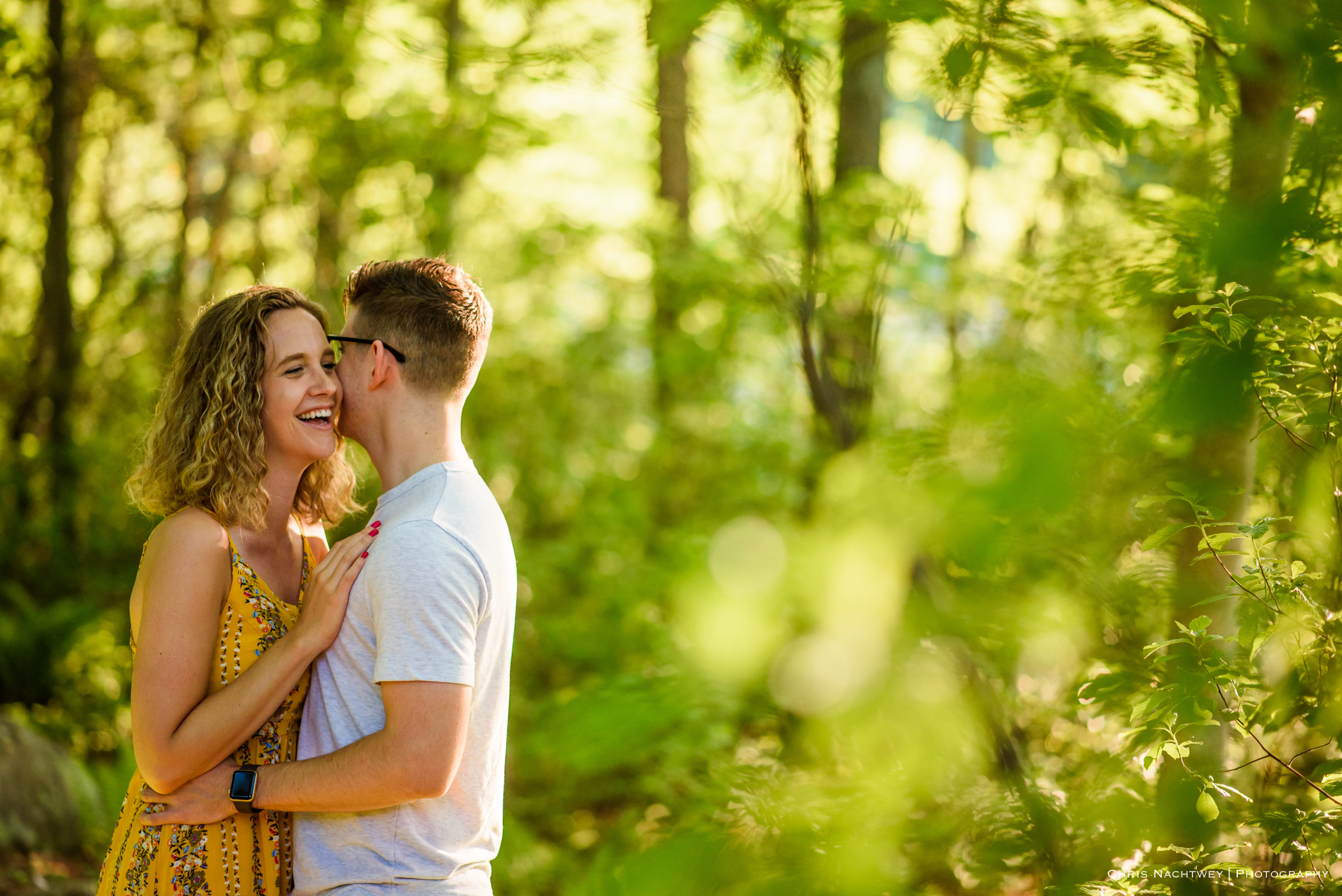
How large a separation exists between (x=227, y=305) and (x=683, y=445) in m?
5.07

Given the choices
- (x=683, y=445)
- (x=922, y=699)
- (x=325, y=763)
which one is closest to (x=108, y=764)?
(x=683, y=445)

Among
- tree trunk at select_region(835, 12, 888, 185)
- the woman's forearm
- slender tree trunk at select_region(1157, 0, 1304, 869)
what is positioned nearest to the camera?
slender tree trunk at select_region(1157, 0, 1304, 869)

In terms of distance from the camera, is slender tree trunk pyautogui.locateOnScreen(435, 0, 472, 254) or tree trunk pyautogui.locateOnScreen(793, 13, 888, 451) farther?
slender tree trunk pyautogui.locateOnScreen(435, 0, 472, 254)

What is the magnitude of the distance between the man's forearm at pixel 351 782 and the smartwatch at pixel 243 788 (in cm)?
4

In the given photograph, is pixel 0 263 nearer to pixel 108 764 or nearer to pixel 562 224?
pixel 108 764

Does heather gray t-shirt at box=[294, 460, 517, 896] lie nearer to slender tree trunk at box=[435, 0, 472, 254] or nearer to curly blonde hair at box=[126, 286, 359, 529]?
curly blonde hair at box=[126, 286, 359, 529]

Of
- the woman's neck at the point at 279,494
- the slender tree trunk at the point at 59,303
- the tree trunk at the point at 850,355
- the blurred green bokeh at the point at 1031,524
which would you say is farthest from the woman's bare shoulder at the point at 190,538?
the slender tree trunk at the point at 59,303

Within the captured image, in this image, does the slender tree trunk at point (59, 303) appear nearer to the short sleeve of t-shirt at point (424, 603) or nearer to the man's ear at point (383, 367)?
the man's ear at point (383, 367)

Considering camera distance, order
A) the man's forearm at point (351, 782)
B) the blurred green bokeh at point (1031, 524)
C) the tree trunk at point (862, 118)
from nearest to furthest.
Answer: the blurred green bokeh at point (1031, 524) < the man's forearm at point (351, 782) < the tree trunk at point (862, 118)

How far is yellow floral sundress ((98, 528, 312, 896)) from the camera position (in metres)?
2.09

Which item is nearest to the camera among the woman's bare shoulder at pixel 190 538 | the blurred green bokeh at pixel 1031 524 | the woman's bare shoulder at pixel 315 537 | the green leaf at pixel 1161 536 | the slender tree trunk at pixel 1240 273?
the slender tree trunk at pixel 1240 273

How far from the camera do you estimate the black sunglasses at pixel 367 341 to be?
220cm

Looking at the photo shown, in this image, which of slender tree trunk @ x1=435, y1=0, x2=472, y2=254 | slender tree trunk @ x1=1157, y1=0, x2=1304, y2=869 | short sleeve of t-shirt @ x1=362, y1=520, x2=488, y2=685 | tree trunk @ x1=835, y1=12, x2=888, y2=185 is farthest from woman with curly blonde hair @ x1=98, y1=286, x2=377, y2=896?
tree trunk @ x1=835, y1=12, x2=888, y2=185

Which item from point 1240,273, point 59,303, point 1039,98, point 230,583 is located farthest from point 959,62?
point 59,303
